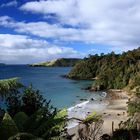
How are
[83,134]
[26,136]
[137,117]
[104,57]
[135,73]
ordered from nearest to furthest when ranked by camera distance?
[26,136]
[83,134]
[137,117]
[135,73]
[104,57]

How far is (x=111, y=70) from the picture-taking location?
93250 millimetres

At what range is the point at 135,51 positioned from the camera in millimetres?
103625

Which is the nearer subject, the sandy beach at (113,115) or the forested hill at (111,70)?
the sandy beach at (113,115)

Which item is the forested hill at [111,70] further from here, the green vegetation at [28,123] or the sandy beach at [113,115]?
the green vegetation at [28,123]

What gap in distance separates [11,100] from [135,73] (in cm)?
6743

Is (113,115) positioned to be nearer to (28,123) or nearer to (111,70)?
(28,123)

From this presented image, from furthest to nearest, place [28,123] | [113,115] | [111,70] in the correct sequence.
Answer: [111,70] → [113,115] → [28,123]

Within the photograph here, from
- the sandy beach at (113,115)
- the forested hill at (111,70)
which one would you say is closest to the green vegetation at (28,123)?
the sandy beach at (113,115)

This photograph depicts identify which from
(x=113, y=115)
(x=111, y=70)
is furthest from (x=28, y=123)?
(x=111, y=70)

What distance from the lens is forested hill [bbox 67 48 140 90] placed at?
3243 inches

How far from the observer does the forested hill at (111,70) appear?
82375mm

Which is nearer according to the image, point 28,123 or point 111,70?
point 28,123

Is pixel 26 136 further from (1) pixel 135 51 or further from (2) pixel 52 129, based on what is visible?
(1) pixel 135 51

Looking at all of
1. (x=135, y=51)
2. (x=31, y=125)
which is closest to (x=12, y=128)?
(x=31, y=125)
